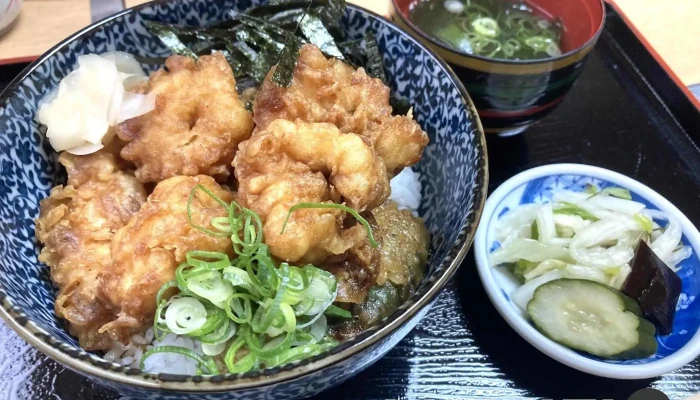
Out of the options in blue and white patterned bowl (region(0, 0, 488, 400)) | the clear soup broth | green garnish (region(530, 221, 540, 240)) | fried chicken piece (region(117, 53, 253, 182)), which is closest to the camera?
blue and white patterned bowl (region(0, 0, 488, 400))

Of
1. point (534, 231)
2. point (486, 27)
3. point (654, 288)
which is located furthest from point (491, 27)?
point (654, 288)

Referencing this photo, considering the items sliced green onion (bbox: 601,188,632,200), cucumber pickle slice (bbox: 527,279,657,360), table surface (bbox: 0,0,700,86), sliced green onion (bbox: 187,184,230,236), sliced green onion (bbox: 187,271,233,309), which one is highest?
sliced green onion (bbox: 187,184,230,236)

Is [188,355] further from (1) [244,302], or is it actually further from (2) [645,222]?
(2) [645,222]

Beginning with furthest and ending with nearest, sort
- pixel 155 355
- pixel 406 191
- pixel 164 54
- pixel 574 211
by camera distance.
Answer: pixel 574 211
pixel 164 54
pixel 406 191
pixel 155 355

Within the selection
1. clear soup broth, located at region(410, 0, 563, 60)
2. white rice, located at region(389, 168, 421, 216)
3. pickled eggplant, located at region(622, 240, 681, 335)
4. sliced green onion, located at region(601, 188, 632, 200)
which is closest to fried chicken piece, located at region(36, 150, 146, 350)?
white rice, located at region(389, 168, 421, 216)

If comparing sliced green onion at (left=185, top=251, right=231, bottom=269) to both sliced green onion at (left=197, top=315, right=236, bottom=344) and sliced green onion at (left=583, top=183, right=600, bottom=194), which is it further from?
sliced green onion at (left=583, top=183, right=600, bottom=194)

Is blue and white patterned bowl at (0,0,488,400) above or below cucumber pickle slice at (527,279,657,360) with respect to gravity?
above
